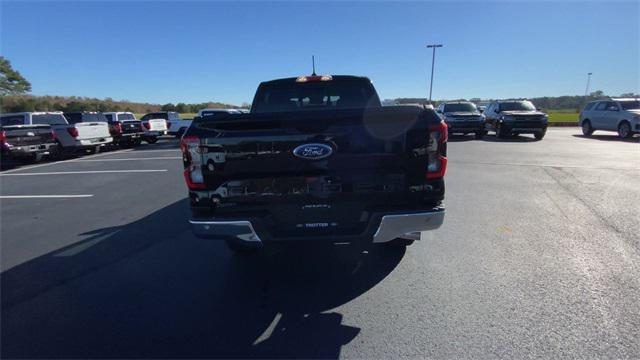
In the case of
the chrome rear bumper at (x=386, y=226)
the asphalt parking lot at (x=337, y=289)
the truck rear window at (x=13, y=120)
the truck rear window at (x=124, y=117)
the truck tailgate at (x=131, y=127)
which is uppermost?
the truck rear window at (x=13, y=120)

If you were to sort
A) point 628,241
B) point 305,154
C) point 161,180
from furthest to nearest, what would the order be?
point 161,180, point 628,241, point 305,154

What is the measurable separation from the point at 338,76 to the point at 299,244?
279 cm

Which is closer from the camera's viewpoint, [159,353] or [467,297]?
[159,353]

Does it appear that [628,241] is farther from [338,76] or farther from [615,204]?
[338,76]

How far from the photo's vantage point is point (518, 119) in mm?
16531

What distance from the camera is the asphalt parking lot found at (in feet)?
8.35

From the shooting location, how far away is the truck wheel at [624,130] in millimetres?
15969

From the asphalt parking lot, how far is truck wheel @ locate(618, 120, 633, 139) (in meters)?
13.6

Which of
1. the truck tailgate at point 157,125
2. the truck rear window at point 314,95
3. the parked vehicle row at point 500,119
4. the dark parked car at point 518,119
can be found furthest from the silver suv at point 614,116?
the truck tailgate at point 157,125

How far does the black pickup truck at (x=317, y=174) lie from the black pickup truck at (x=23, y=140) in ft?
43.3

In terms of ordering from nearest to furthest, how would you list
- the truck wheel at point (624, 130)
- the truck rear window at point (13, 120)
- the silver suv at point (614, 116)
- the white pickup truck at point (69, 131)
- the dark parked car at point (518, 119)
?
1. the truck rear window at point (13, 120)
2. the white pickup truck at point (69, 131)
3. the silver suv at point (614, 116)
4. the truck wheel at point (624, 130)
5. the dark parked car at point (518, 119)

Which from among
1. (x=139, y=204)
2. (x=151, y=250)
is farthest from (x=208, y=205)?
(x=139, y=204)

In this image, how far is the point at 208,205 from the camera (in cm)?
290

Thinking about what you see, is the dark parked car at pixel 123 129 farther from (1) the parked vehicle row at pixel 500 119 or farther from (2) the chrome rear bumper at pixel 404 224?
(2) the chrome rear bumper at pixel 404 224
